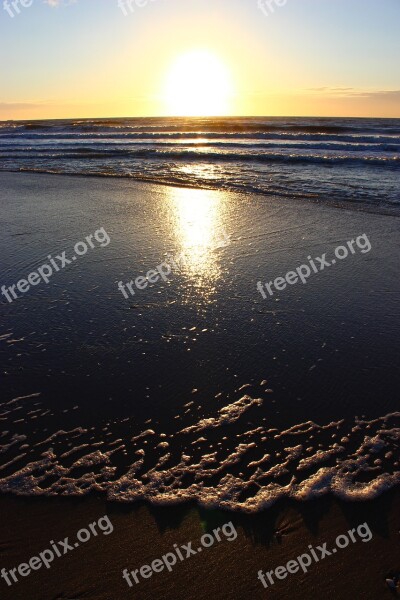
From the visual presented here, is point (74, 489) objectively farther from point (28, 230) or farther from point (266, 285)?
point (28, 230)

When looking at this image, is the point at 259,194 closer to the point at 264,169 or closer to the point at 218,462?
the point at 264,169

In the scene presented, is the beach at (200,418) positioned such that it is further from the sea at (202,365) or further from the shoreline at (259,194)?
the shoreline at (259,194)

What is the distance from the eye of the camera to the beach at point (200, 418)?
2545 mm

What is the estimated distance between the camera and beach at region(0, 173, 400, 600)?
2.54 m

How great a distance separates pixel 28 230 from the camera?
8.48m

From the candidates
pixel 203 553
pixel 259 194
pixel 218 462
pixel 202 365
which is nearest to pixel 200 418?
pixel 218 462

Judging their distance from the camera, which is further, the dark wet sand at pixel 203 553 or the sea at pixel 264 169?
the sea at pixel 264 169

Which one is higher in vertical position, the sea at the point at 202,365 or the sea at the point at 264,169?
the sea at the point at 264,169

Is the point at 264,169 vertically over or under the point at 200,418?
over

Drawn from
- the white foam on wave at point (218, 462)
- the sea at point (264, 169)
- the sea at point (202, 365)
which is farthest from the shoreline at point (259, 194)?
the white foam on wave at point (218, 462)

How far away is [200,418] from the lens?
356cm

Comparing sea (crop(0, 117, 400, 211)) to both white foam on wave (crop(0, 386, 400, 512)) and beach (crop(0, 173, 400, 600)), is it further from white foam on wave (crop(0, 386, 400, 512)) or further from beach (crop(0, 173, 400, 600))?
white foam on wave (crop(0, 386, 400, 512))

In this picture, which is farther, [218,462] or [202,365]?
[202,365]

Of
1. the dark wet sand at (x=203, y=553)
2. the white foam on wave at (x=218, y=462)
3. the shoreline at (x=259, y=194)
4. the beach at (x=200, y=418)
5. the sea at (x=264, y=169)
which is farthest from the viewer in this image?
the sea at (x=264, y=169)
